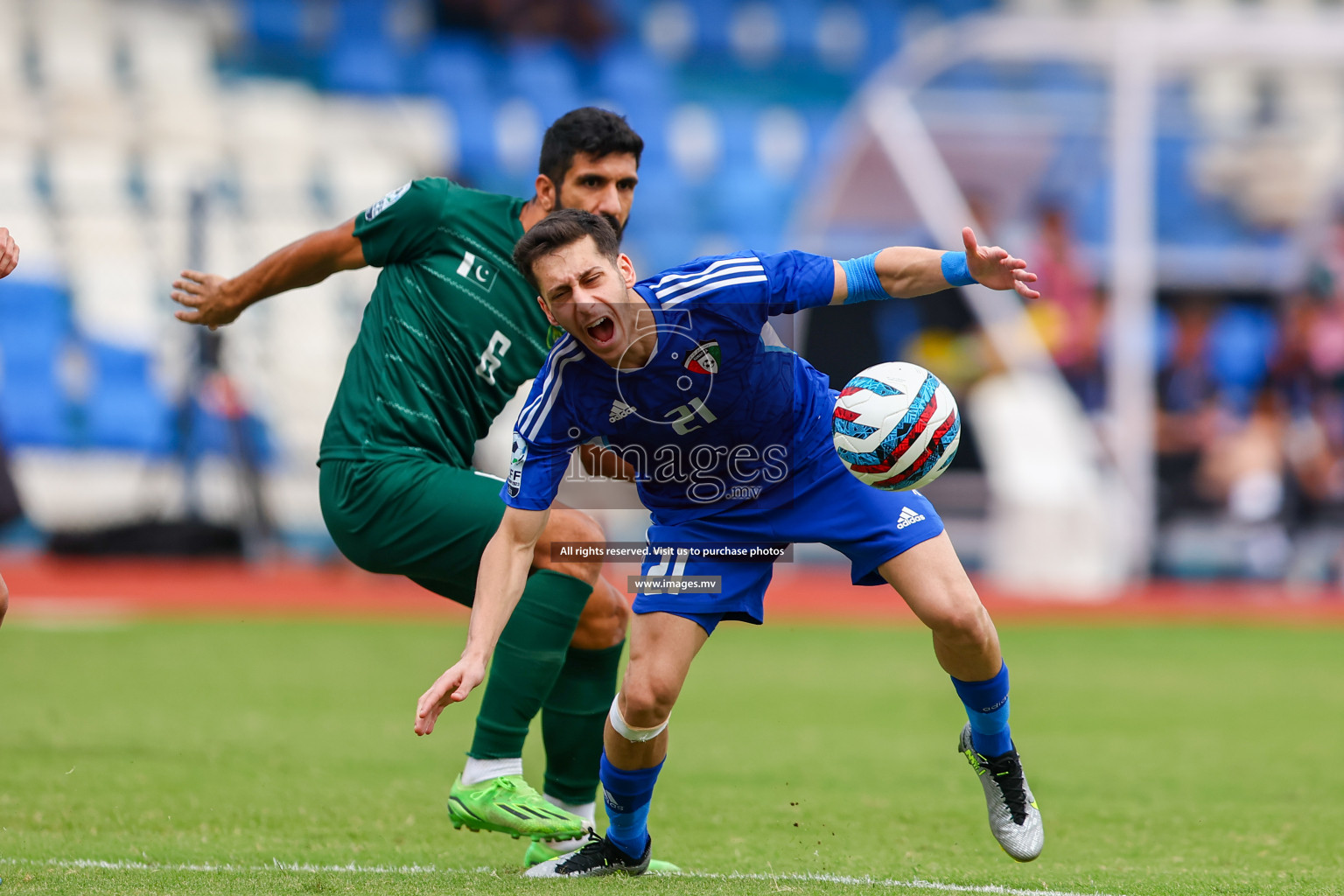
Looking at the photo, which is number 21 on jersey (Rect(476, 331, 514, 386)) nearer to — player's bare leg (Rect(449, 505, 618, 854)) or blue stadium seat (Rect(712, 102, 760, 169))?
player's bare leg (Rect(449, 505, 618, 854))

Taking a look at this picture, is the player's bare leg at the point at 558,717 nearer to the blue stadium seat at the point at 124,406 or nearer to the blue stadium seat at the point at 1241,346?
the blue stadium seat at the point at 124,406

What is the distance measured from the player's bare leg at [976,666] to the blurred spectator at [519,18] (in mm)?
17700

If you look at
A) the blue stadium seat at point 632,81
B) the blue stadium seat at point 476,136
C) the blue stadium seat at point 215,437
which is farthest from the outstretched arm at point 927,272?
the blue stadium seat at point 632,81

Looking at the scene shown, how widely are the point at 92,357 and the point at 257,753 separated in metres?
10.3

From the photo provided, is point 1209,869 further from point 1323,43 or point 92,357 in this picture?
point 92,357

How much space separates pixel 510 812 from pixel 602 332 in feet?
4.71

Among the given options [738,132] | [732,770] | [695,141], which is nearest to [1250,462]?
[738,132]

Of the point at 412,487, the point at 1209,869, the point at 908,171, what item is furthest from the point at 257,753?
the point at 908,171

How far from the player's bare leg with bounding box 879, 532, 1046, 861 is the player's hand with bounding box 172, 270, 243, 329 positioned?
2454 mm

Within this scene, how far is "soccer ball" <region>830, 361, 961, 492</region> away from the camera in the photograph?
439 centimetres

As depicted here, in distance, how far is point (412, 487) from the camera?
189 inches

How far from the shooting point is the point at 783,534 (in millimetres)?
4633

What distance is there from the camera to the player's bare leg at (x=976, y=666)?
4.50 metres

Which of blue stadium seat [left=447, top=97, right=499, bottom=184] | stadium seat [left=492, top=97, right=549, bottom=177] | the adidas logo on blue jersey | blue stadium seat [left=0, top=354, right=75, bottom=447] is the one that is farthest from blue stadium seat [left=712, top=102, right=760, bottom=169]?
the adidas logo on blue jersey
